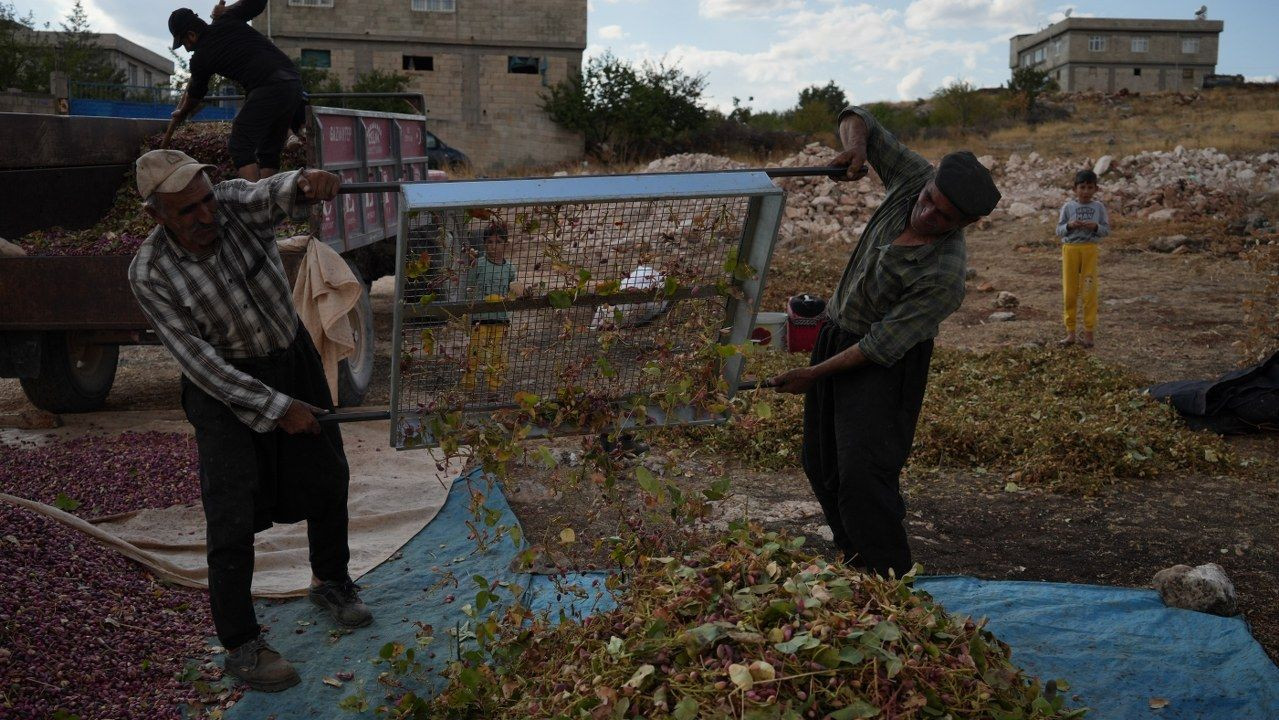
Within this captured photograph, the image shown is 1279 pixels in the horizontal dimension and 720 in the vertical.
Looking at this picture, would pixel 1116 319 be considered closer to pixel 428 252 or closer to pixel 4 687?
pixel 428 252

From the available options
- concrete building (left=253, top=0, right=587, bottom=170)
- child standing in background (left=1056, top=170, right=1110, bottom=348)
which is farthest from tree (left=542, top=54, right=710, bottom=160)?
child standing in background (left=1056, top=170, right=1110, bottom=348)

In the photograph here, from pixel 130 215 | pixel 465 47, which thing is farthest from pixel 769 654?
pixel 465 47

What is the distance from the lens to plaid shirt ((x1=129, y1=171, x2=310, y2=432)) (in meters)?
3.04

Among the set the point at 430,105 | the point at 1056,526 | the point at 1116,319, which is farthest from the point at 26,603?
the point at 430,105

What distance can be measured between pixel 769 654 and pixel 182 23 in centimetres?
621

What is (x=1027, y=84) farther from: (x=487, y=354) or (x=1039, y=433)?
(x=487, y=354)

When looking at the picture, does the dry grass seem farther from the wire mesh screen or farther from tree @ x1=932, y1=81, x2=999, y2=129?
the wire mesh screen

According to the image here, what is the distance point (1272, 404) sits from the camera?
6043mm

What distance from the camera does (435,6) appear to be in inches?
1265

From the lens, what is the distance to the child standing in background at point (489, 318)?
3016 mm

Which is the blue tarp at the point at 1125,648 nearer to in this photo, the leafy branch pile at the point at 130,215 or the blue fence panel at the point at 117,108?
the leafy branch pile at the point at 130,215

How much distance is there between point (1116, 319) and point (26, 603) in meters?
9.86

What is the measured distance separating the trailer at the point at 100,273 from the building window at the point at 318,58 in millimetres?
26790

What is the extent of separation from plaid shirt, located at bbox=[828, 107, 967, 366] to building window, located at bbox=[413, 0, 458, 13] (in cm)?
3142
